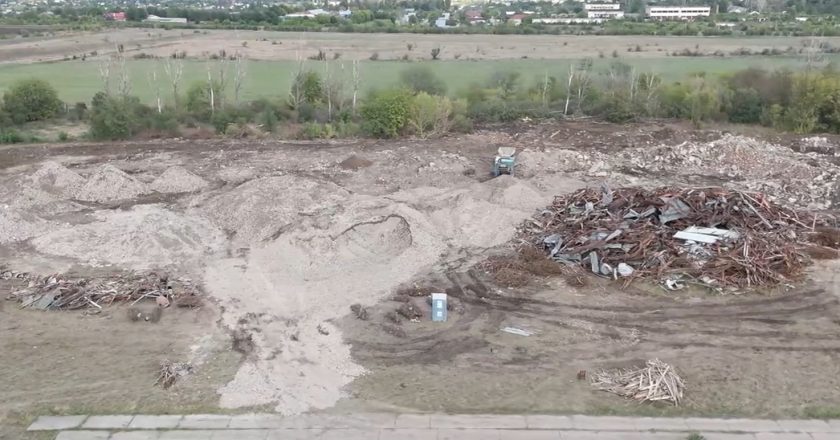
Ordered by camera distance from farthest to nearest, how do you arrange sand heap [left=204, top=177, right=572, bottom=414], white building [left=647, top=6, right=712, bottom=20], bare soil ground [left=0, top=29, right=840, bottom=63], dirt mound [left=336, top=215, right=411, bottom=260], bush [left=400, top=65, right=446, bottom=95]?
white building [left=647, top=6, right=712, bottom=20] < bare soil ground [left=0, top=29, right=840, bottom=63] < bush [left=400, top=65, right=446, bottom=95] < dirt mound [left=336, top=215, right=411, bottom=260] < sand heap [left=204, top=177, right=572, bottom=414]

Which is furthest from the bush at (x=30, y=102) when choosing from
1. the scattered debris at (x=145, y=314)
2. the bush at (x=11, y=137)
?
the scattered debris at (x=145, y=314)

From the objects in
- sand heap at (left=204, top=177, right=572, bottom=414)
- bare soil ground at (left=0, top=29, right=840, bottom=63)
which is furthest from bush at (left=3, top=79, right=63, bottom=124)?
bare soil ground at (left=0, top=29, right=840, bottom=63)

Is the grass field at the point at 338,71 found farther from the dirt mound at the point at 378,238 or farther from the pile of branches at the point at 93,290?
the pile of branches at the point at 93,290

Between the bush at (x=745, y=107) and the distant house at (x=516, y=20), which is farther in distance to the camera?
the distant house at (x=516, y=20)

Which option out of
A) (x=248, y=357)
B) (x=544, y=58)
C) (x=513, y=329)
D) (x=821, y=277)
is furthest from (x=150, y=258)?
(x=544, y=58)

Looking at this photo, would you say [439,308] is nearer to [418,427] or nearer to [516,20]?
[418,427]

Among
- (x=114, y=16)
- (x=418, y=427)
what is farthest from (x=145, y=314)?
(x=114, y=16)

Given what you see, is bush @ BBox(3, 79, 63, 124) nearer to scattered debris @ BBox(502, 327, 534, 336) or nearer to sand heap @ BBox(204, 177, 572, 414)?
sand heap @ BBox(204, 177, 572, 414)
